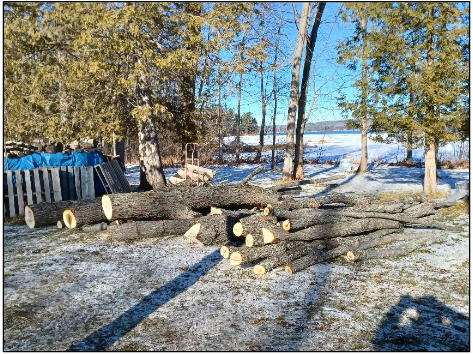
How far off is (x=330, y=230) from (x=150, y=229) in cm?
381

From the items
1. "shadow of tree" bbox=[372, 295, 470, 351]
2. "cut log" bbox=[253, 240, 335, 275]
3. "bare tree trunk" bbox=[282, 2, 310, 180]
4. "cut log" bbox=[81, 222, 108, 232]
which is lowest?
"shadow of tree" bbox=[372, 295, 470, 351]

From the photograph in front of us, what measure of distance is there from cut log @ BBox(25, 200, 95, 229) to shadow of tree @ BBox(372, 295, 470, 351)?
23.2 feet

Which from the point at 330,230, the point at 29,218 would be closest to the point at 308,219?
the point at 330,230

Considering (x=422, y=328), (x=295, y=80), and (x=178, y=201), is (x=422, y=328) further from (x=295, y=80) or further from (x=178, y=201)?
(x=295, y=80)

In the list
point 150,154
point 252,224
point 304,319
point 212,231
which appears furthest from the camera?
point 150,154

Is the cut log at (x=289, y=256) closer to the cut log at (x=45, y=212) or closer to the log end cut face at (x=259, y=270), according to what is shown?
the log end cut face at (x=259, y=270)

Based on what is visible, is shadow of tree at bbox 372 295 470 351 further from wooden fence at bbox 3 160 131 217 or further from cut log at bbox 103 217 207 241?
wooden fence at bbox 3 160 131 217

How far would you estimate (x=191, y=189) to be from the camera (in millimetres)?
8867

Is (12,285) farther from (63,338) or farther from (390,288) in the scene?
(390,288)

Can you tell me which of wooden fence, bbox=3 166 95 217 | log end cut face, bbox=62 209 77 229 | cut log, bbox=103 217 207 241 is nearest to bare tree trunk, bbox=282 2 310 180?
wooden fence, bbox=3 166 95 217

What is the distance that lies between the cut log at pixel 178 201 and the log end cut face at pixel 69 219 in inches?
35.0

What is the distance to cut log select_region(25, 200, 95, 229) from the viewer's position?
8.77m

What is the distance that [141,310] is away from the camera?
4715mm

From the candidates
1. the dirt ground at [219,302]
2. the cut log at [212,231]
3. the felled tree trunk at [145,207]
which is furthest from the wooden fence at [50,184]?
the cut log at [212,231]
